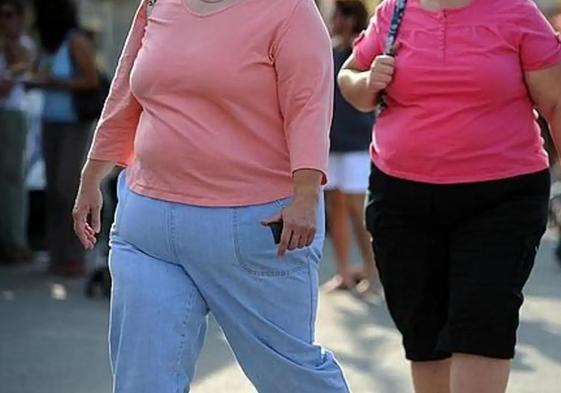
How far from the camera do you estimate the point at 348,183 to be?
28.9ft

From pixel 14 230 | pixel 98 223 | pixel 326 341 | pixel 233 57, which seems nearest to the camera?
pixel 233 57

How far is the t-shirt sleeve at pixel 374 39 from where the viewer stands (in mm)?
4465

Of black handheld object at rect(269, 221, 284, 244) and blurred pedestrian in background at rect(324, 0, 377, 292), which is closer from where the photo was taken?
black handheld object at rect(269, 221, 284, 244)

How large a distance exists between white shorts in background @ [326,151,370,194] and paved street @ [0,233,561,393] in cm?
64

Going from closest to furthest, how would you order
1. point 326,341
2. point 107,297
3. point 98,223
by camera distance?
1. point 98,223
2. point 326,341
3. point 107,297

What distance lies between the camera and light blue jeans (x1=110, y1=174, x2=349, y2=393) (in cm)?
364

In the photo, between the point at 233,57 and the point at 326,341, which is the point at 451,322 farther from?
the point at 326,341

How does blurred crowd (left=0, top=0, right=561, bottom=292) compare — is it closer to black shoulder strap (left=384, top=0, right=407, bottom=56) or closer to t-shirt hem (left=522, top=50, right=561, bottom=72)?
black shoulder strap (left=384, top=0, right=407, bottom=56)

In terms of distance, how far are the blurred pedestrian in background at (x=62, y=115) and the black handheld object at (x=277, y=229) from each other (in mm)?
5277

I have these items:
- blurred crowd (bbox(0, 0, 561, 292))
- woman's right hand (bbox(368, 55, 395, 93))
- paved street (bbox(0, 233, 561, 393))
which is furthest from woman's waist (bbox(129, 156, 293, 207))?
blurred crowd (bbox(0, 0, 561, 292))

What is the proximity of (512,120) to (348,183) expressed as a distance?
14.9 feet

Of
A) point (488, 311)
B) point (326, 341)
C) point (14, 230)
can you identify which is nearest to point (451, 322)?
point (488, 311)

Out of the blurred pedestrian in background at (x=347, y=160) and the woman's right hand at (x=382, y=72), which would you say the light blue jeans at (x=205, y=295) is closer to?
the woman's right hand at (x=382, y=72)

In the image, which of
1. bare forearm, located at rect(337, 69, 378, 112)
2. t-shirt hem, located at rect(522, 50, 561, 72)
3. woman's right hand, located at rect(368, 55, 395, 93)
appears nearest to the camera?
t-shirt hem, located at rect(522, 50, 561, 72)
